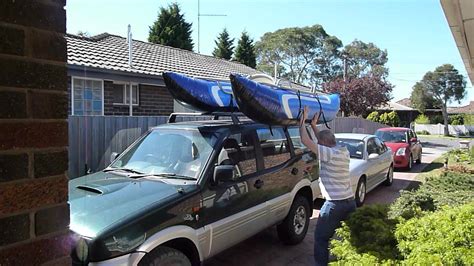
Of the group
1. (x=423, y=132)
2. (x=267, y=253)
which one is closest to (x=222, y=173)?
(x=267, y=253)

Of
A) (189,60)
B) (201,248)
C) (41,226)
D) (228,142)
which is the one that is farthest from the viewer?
(189,60)

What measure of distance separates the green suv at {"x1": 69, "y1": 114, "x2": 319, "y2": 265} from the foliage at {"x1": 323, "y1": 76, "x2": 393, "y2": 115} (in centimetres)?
2544

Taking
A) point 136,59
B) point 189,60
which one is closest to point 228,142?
point 136,59

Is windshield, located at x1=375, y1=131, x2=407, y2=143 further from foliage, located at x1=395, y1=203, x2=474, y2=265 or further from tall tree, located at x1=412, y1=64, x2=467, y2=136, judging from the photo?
tall tree, located at x1=412, y1=64, x2=467, y2=136

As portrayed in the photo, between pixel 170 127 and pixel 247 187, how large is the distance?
50.6 inches

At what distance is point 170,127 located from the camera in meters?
4.90

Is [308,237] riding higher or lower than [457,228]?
lower

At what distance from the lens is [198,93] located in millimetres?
5297

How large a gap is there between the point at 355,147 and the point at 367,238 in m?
5.45

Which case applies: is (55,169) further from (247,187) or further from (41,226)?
(247,187)

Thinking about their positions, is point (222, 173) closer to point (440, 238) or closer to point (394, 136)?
point (440, 238)

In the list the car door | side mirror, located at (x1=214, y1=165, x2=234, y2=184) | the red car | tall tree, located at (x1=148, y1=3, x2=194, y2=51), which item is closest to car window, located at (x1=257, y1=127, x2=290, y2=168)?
the car door

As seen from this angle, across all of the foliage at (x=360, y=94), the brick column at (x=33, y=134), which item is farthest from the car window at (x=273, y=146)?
the foliage at (x=360, y=94)

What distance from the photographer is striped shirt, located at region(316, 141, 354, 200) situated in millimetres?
4324
